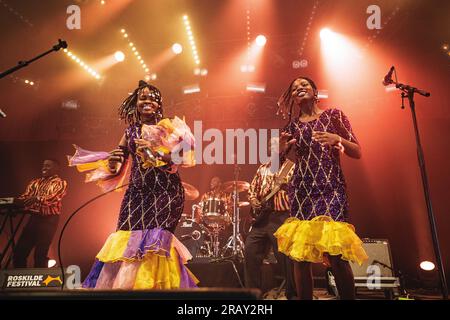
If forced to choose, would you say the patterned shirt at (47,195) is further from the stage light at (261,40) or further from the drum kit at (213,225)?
the stage light at (261,40)

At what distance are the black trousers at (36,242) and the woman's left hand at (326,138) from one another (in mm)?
6453

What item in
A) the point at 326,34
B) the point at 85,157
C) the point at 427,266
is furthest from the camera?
the point at 326,34

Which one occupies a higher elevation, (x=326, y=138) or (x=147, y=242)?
(x=326, y=138)

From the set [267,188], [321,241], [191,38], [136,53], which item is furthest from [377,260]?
[136,53]

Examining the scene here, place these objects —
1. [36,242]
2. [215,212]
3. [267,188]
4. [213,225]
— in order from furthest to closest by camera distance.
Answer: [213,225] < [215,212] < [36,242] < [267,188]

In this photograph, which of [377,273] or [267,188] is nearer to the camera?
[267,188]

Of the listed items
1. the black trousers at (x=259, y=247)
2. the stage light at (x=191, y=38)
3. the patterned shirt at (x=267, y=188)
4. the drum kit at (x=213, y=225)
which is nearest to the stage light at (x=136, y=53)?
the stage light at (x=191, y=38)

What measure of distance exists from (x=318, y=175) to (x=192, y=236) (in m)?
5.87

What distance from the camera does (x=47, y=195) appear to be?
729 cm

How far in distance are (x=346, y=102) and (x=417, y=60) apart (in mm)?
1990

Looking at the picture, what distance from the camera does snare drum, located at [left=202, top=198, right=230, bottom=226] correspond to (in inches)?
304

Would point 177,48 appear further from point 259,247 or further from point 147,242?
point 147,242

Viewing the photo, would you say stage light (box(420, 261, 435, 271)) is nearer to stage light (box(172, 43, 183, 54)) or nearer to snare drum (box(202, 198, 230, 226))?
snare drum (box(202, 198, 230, 226))

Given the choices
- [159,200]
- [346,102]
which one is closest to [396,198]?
[346,102]
